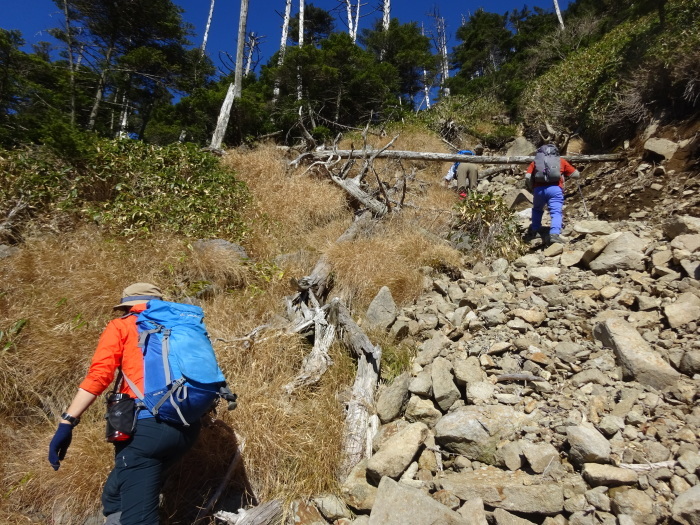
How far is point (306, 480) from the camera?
2.71 m

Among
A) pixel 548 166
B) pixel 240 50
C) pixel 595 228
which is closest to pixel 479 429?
pixel 595 228

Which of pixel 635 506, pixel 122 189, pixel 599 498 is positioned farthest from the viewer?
pixel 122 189

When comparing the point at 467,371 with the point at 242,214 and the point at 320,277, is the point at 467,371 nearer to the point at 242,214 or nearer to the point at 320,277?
the point at 320,277

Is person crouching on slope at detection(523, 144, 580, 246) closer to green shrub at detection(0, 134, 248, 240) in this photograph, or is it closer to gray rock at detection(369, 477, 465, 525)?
gray rock at detection(369, 477, 465, 525)

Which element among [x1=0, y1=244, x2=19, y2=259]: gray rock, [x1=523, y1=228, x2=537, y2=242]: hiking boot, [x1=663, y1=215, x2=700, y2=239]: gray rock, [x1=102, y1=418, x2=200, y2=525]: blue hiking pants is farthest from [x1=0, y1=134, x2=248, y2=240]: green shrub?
[x1=663, y1=215, x2=700, y2=239]: gray rock

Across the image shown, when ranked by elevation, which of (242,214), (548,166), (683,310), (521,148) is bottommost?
(683,310)

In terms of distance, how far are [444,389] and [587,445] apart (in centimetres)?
103

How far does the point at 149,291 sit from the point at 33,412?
6.24 ft

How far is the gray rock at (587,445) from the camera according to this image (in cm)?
217

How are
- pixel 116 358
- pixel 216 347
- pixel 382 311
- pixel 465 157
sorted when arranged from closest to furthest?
pixel 116 358 < pixel 216 347 < pixel 382 311 < pixel 465 157

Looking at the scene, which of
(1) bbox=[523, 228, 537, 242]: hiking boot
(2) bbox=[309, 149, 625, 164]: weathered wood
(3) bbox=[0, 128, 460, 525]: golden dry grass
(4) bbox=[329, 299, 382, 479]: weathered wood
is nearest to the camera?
(3) bbox=[0, 128, 460, 525]: golden dry grass

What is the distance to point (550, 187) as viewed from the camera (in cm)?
527

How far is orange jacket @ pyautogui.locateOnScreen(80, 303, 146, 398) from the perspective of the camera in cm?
206

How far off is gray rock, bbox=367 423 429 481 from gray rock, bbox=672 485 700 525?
140 cm
